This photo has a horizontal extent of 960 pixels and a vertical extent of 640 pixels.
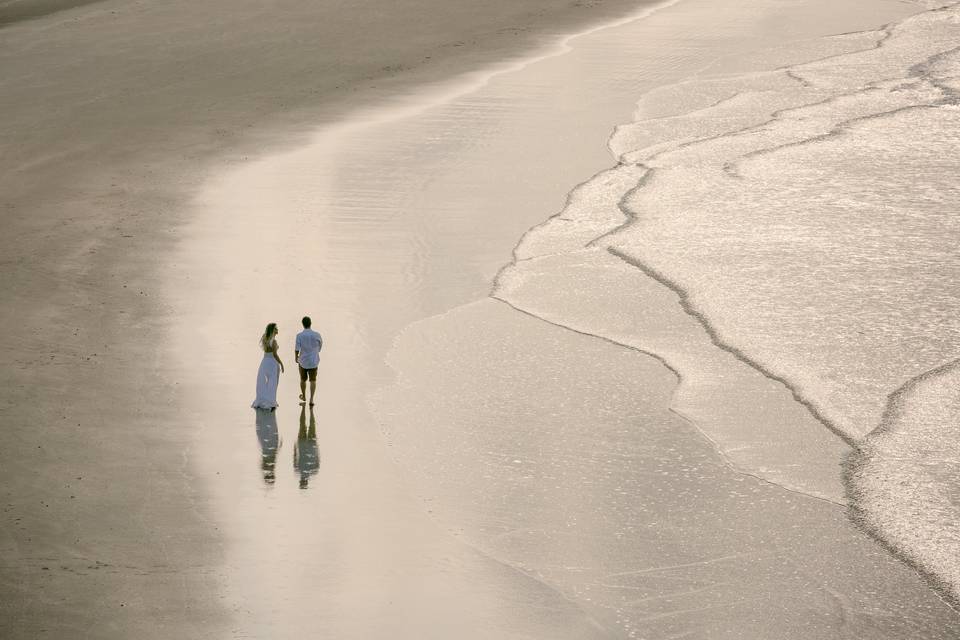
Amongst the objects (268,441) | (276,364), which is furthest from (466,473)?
(276,364)

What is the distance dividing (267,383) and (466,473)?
2273 millimetres

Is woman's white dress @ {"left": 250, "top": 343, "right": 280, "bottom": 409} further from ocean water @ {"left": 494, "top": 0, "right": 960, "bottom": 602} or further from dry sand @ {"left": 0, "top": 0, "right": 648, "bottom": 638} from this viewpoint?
ocean water @ {"left": 494, "top": 0, "right": 960, "bottom": 602}

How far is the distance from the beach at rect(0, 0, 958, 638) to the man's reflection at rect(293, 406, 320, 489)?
47 mm

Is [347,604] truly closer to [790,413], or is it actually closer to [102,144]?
[790,413]

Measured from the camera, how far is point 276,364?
43.7 ft

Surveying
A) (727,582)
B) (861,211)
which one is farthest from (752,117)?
(727,582)

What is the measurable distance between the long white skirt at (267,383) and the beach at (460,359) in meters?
0.14

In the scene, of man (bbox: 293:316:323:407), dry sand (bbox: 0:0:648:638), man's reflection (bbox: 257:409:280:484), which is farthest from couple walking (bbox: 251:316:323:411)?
dry sand (bbox: 0:0:648:638)

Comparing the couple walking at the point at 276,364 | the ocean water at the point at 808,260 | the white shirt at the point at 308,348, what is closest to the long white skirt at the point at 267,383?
the couple walking at the point at 276,364

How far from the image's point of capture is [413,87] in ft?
90.6

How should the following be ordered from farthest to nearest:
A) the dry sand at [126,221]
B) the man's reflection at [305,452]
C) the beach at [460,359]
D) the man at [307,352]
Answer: the man at [307,352] → the man's reflection at [305,452] → the dry sand at [126,221] → the beach at [460,359]

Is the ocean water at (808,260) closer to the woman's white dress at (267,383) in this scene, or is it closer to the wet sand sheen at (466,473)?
the wet sand sheen at (466,473)

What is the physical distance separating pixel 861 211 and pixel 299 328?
851 cm

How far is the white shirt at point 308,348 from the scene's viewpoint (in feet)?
44.0
